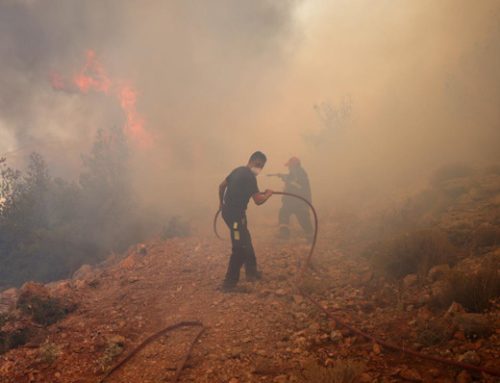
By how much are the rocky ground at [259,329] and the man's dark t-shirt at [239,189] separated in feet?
4.61

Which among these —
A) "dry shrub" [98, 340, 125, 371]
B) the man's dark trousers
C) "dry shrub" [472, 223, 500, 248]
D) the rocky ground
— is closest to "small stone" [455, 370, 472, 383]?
the rocky ground

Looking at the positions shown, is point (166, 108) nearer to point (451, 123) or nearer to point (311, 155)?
point (311, 155)

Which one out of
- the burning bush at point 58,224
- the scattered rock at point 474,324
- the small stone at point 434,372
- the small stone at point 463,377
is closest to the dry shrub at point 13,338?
the small stone at point 434,372

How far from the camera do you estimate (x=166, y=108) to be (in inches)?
1280

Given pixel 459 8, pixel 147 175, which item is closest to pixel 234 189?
pixel 147 175

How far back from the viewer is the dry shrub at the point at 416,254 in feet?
17.0

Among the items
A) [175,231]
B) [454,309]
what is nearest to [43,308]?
[454,309]

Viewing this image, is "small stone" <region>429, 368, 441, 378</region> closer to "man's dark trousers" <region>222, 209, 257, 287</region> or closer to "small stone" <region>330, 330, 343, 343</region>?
"small stone" <region>330, 330, 343, 343</region>

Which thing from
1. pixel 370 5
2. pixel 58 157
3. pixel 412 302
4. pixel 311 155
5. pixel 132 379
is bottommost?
pixel 132 379

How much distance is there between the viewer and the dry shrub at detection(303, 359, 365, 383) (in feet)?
9.62

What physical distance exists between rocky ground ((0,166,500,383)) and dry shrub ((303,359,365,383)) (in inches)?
0.4

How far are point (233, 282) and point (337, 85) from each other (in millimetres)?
29158

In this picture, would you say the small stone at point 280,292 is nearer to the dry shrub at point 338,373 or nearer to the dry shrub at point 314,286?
the dry shrub at point 314,286

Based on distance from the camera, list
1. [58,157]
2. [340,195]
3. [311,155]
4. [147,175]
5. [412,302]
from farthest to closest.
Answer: [58,157], [147,175], [311,155], [340,195], [412,302]
